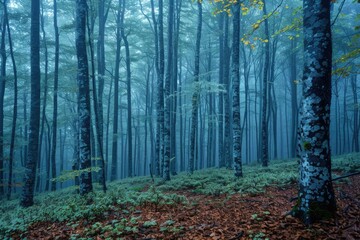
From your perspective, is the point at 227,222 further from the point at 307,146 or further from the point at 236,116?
the point at 236,116

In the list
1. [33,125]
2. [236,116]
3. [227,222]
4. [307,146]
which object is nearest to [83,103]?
[33,125]

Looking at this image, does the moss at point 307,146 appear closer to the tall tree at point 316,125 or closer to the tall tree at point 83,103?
the tall tree at point 316,125

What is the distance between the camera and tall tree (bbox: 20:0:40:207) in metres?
10.9

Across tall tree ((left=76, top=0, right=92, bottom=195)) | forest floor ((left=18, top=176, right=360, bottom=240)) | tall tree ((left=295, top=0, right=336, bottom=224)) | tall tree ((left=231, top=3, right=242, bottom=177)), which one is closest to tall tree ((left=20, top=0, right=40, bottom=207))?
tall tree ((left=76, top=0, right=92, bottom=195))

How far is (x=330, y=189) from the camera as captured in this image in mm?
4379

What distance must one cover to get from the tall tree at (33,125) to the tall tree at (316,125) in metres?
11.6

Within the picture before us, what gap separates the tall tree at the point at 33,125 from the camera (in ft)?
35.9

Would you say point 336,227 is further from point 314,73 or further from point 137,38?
point 137,38

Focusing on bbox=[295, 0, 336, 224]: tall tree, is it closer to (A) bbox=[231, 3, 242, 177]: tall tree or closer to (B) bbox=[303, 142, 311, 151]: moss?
(B) bbox=[303, 142, 311, 151]: moss

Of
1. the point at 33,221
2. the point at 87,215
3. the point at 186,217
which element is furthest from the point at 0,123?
the point at 186,217

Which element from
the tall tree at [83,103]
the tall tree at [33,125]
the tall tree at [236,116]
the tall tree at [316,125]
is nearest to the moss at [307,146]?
the tall tree at [316,125]

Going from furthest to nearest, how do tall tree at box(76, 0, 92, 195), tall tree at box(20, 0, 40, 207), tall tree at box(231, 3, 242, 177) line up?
tall tree at box(231, 3, 242, 177), tall tree at box(20, 0, 40, 207), tall tree at box(76, 0, 92, 195)

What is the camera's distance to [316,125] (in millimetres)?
4371

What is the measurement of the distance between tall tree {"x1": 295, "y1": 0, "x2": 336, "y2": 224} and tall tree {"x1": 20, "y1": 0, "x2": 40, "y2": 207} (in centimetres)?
1164
